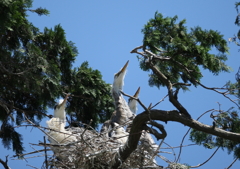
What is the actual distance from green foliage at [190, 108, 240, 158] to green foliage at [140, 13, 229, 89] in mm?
395

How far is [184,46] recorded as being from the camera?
12.2 ft

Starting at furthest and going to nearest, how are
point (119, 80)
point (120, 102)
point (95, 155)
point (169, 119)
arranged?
point (119, 80) < point (120, 102) < point (95, 155) < point (169, 119)

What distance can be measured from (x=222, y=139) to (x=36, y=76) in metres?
2.03

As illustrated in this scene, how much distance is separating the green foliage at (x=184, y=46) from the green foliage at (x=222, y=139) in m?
0.40

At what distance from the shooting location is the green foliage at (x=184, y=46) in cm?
379

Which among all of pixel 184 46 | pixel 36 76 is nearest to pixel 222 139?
pixel 184 46

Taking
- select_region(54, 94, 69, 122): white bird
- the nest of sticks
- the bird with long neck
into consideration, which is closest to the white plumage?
select_region(54, 94, 69, 122): white bird

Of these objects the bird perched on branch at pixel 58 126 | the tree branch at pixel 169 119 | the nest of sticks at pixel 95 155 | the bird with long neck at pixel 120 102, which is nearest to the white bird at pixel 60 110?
the bird perched on branch at pixel 58 126

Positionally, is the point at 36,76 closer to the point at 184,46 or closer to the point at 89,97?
the point at 89,97

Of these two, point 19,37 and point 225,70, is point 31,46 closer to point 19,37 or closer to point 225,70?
point 19,37

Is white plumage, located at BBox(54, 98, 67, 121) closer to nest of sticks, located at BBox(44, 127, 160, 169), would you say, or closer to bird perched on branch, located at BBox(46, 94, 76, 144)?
bird perched on branch, located at BBox(46, 94, 76, 144)

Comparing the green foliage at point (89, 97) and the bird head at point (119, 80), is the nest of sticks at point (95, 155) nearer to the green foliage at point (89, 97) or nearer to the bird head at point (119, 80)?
the bird head at point (119, 80)

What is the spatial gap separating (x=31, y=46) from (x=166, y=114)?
2.20 meters

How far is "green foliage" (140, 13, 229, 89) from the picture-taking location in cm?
379
